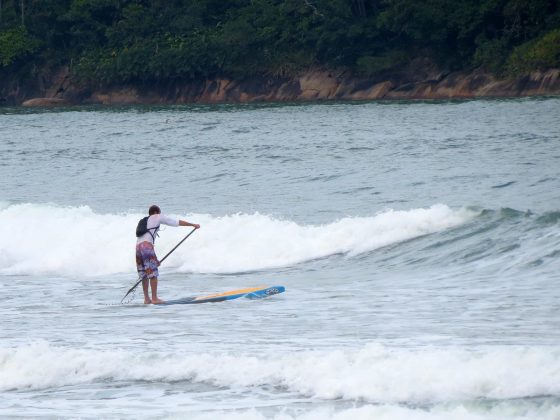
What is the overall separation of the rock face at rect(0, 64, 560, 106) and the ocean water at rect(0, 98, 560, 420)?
75.6 ft

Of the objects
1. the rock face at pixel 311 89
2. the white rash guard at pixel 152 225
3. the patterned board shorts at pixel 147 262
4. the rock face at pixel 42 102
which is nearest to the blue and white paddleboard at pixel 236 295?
the patterned board shorts at pixel 147 262

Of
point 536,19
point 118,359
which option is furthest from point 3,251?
point 536,19

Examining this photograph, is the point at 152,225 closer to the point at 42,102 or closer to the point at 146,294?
the point at 146,294

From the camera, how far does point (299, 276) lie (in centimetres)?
1714

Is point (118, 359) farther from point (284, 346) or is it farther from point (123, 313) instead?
point (123, 313)

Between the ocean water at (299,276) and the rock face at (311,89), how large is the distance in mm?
23057

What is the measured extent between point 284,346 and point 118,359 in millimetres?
1576

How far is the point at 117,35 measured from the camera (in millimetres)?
80625

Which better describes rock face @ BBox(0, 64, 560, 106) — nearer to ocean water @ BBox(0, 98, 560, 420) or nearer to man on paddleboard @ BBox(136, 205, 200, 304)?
ocean water @ BBox(0, 98, 560, 420)

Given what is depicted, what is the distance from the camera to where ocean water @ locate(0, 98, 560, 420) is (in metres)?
9.57

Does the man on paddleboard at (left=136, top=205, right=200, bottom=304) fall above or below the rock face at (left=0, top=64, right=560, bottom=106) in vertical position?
above

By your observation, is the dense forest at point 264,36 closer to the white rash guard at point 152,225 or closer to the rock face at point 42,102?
the rock face at point 42,102

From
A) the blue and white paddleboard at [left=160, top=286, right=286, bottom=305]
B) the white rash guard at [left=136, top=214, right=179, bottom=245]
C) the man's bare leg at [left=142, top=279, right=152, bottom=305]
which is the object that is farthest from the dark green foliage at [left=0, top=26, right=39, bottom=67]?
the blue and white paddleboard at [left=160, top=286, right=286, bottom=305]

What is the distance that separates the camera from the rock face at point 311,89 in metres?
61.7
